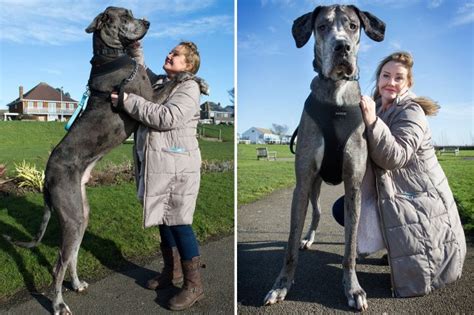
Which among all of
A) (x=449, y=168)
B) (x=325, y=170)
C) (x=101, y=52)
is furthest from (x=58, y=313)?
(x=449, y=168)

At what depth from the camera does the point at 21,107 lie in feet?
11.8

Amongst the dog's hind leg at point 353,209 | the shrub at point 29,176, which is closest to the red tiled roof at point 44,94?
the shrub at point 29,176

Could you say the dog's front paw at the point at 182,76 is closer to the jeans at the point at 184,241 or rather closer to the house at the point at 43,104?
the house at the point at 43,104

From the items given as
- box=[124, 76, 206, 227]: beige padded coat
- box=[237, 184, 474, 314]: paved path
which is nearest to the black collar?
box=[124, 76, 206, 227]: beige padded coat

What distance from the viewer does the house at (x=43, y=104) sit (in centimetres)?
340

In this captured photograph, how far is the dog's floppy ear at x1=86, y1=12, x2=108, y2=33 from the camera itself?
304cm

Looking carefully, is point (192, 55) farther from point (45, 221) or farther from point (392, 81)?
point (45, 221)

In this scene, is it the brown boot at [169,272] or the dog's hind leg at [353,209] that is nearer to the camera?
the dog's hind leg at [353,209]

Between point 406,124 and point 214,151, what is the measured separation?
2.05 m

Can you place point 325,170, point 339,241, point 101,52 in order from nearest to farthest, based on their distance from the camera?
1. point 325,170
2. point 101,52
3. point 339,241

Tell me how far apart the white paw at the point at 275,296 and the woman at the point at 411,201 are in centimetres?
77

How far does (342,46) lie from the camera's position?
2.43 metres

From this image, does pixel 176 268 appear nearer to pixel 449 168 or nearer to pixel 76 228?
pixel 76 228

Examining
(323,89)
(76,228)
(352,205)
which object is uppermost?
(323,89)
